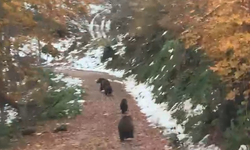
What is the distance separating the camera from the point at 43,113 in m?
20.7

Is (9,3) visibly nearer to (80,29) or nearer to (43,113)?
(43,113)

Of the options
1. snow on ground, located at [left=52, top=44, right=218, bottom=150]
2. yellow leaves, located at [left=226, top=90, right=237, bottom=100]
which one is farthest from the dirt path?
yellow leaves, located at [left=226, top=90, right=237, bottom=100]

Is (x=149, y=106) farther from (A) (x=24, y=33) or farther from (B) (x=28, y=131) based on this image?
(A) (x=24, y=33)

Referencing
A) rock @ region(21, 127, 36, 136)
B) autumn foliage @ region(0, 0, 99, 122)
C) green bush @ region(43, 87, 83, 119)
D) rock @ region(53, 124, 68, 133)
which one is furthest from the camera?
green bush @ region(43, 87, 83, 119)

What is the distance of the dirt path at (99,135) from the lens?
15.1 meters

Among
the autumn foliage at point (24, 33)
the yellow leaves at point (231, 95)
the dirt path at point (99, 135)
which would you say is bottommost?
the dirt path at point (99, 135)

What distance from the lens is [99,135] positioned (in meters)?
16.8

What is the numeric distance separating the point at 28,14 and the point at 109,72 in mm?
23865

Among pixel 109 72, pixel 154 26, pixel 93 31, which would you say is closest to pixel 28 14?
pixel 154 26

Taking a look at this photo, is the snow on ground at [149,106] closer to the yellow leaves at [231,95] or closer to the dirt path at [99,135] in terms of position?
the dirt path at [99,135]

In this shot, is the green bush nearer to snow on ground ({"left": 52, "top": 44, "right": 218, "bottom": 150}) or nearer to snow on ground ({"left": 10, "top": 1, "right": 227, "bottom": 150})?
snow on ground ({"left": 10, "top": 1, "right": 227, "bottom": 150})

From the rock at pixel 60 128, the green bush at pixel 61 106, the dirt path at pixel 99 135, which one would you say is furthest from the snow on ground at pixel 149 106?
the rock at pixel 60 128

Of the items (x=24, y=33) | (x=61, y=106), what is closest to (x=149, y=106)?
(x=61, y=106)

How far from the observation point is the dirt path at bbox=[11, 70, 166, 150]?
15.1 meters
